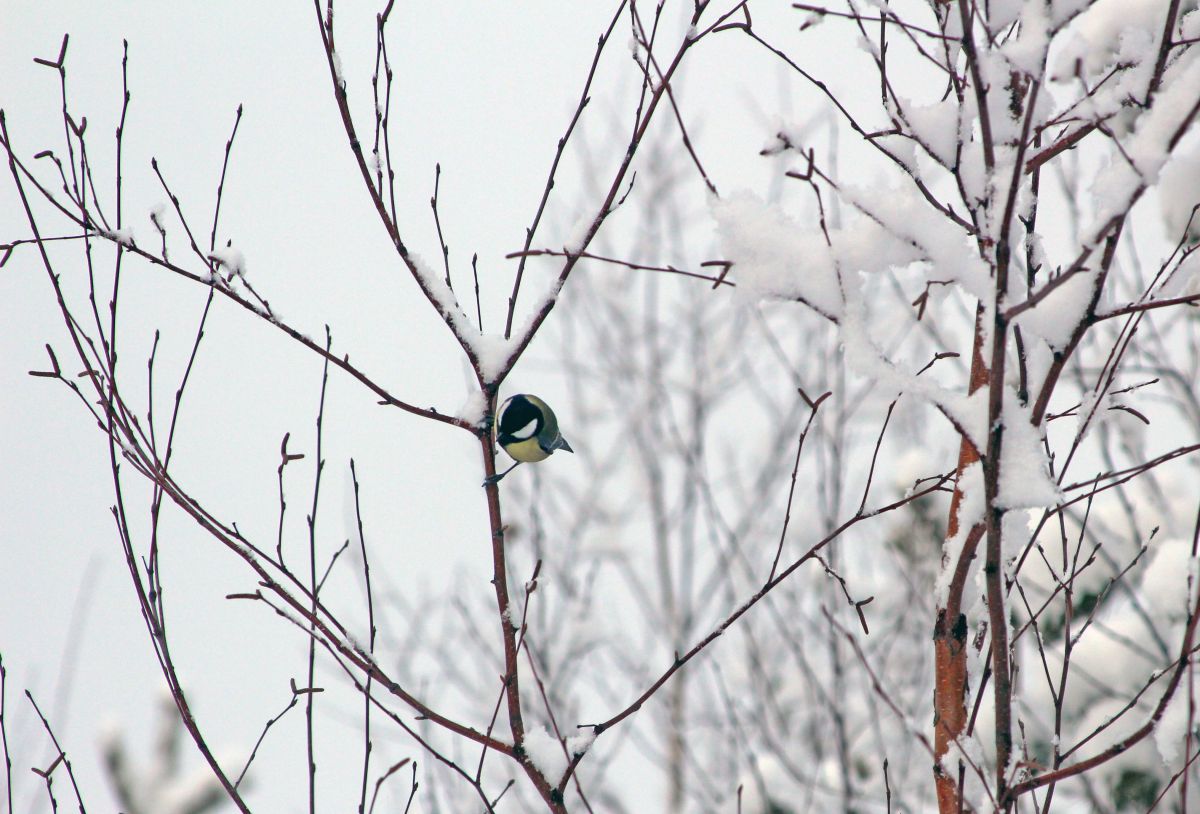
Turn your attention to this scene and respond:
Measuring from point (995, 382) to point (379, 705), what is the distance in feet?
3.46

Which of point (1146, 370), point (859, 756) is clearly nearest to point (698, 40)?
point (1146, 370)

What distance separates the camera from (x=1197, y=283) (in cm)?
156

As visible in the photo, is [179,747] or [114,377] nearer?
[114,377]

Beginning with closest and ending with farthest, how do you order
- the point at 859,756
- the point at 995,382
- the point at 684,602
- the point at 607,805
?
the point at 995,382 → the point at 859,756 → the point at 607,805 → the point at 684,602

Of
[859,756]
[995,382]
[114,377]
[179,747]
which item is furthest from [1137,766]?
[179,747]

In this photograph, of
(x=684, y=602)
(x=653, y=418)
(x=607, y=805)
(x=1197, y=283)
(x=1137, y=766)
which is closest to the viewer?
(x=1197, y=283)

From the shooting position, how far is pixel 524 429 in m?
3.00

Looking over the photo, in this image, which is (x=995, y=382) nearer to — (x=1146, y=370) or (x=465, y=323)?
(x=465, y=323)

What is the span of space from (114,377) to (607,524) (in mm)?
7339

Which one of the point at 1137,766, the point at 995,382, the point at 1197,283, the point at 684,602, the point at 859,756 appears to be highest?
the point at 684,602

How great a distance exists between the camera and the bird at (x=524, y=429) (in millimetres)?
2988

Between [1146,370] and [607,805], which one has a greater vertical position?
[1146,370]

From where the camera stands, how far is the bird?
2988mm

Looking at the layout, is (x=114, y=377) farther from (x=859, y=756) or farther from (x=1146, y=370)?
(x=859, y=756)
